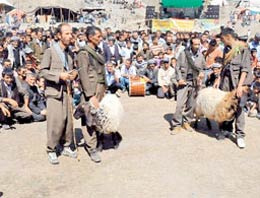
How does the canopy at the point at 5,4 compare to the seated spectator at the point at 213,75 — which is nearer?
the seated spectator at the point at 213,75

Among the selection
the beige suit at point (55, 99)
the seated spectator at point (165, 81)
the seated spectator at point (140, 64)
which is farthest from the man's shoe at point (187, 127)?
the seated spectator at point (140, 64)

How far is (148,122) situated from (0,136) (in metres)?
2.97

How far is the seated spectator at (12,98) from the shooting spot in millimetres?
9375

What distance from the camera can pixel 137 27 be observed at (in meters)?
37.2

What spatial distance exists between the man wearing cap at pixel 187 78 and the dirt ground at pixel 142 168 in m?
0.41

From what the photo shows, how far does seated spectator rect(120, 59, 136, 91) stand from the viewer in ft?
43.2

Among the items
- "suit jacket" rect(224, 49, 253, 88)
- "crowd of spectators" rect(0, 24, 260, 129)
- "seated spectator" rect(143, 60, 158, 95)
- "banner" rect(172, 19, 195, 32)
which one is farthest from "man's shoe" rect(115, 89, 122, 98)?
"banner" rect(172, 19, 195, 32)

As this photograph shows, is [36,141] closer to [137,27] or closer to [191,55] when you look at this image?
[191,55]

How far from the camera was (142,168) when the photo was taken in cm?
682

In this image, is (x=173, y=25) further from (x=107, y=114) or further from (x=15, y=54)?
(x=107, y=114)

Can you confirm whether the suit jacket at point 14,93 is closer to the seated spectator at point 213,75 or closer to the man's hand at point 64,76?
the man's hand at point 64,76

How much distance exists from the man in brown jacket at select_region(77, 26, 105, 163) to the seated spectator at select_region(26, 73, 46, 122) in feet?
9.07

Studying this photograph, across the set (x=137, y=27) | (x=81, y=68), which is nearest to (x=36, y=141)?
(x=81, y=68)

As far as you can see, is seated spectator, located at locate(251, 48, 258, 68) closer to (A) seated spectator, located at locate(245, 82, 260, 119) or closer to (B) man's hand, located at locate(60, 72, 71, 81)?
(A) seated spectator, located at locate(245, 82, 260, 119)
